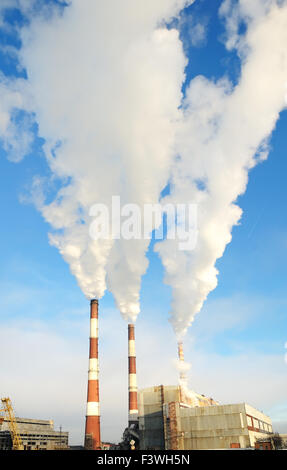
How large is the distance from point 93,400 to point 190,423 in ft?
49.2

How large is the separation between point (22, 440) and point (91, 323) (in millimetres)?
33869

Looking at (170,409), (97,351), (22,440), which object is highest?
(97,351)

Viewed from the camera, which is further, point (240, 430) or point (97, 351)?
point (97, 351)

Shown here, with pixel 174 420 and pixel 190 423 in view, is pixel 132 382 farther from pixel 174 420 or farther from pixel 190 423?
pixel 190 423

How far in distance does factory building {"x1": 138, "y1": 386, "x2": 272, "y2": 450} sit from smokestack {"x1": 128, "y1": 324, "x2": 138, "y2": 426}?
7.65m

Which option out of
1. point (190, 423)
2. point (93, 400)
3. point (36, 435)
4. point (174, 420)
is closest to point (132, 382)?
point (93, 400)

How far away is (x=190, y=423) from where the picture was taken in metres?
45.9

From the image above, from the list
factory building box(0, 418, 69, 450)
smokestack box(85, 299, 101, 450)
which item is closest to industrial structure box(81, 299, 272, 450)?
smokestack box(85, 299, 101, 450)

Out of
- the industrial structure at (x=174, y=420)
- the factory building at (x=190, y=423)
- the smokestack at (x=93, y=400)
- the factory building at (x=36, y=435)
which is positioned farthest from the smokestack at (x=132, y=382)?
the factory building at (x=36, y=435)

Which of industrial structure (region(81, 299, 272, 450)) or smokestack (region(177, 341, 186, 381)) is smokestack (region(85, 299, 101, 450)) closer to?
industrial structure (region(81, 299, 272, 450))
